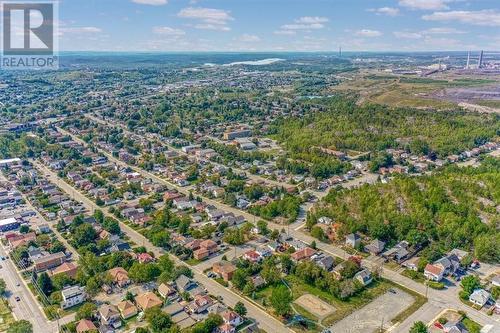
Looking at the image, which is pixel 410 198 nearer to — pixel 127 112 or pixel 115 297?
pixel 115 297

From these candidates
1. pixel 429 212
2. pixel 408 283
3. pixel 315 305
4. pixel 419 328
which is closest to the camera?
pixel 419 328

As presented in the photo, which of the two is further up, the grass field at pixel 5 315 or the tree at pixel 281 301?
the tree at pixel 281 301

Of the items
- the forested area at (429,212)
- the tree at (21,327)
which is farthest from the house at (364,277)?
the tree at (21,327)

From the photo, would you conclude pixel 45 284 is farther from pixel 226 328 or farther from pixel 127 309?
pixel 226 328

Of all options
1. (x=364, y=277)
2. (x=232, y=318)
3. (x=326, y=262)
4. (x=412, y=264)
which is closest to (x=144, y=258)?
(x=232, y=318)

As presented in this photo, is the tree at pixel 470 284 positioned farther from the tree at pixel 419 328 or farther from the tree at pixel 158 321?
the tree at pixel 158 321

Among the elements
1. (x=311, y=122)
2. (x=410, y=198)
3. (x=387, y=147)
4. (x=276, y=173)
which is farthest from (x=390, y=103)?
(x=410, y=198)
